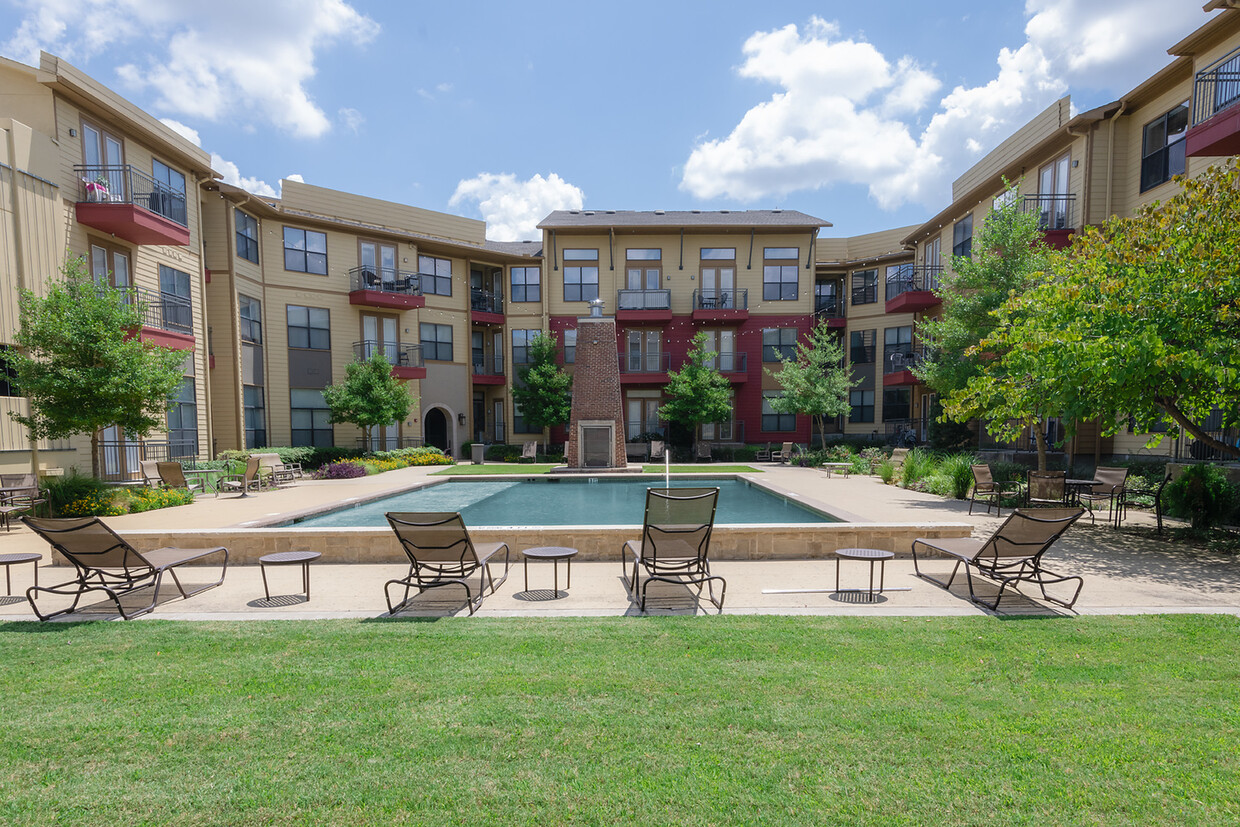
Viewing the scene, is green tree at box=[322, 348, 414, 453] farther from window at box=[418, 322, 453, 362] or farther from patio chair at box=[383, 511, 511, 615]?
patio chair at box=[383, 511, 511, 615]

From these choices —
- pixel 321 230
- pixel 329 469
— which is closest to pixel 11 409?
pixel 329 469

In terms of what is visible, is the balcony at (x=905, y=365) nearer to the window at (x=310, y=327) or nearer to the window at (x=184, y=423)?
the window at (x=310, y=327)

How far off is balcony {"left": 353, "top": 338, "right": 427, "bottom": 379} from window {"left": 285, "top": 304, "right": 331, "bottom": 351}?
1208mm

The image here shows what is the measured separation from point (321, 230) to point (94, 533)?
71.2ft

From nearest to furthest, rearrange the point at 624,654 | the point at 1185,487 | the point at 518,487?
1. the point at 624,654
2. the point at 1185,487
3. the point at 518,487

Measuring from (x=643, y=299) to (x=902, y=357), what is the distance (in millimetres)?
11779

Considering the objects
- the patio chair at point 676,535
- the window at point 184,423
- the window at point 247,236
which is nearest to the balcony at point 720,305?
the window at point 247,236

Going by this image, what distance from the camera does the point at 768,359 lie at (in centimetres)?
2925

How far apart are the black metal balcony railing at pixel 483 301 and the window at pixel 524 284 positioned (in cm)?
88

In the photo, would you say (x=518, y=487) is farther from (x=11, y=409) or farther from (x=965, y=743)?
(x=965, y=743)

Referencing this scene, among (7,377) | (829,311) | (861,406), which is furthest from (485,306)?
(861,406)

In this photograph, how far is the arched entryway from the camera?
28.2m

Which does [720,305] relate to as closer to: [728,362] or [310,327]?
[728,362]

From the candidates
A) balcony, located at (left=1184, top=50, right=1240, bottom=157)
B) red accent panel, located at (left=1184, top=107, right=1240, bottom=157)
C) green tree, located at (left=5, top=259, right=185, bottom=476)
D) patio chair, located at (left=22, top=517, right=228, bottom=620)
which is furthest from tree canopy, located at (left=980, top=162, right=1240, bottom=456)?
green tree, located at (left=5, top=259, right=185, bottom=476)
